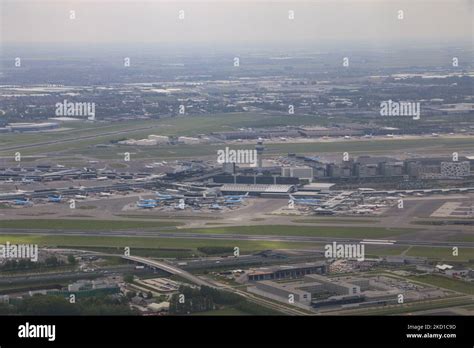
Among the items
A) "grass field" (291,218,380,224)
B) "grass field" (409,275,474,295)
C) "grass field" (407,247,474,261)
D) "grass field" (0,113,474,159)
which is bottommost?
"grass field" (409,275,474,295)

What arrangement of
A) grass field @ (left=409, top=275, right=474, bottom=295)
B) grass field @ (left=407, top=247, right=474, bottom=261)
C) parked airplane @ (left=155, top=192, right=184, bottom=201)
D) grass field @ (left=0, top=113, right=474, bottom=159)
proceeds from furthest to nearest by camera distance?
grass field @ (left=0, top=113, right=474, bottom=159), parked airplane @ (left=155, top=192, right=184, bottom=201), grass field @ (left=407, top=247, right=474, bottom=261), grass field @ (left=409, top=275, right=474, bottom=295)

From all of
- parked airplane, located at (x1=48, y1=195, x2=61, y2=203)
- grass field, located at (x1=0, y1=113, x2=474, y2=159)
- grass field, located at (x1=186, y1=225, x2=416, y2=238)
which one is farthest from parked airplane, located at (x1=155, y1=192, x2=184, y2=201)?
grass field, located at (x1=0, y1=113, x2=474, y2=159)

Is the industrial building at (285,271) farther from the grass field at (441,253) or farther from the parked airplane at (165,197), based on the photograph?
the parked airplane at (165,197)

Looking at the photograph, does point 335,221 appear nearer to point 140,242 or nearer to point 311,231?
point 311,231

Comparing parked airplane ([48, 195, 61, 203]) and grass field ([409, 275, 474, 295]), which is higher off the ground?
parked airplane ([48, 195, 61, 203])

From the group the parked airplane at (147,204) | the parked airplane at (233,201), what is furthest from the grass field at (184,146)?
the parked airplane at (147,204)

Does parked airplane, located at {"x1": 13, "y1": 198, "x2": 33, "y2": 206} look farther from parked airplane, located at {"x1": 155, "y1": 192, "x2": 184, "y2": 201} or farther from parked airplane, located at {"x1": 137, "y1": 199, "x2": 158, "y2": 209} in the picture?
parked airplane, located at {"x1": 155, "y1": 192, "x2": 184, "y2": 201}

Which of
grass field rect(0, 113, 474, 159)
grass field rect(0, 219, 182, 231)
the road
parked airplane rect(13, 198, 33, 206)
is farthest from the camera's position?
grass field rect(0, 113, 474, 159)

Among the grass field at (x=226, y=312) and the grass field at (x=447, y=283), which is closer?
the grass field at (x=226, y=312)

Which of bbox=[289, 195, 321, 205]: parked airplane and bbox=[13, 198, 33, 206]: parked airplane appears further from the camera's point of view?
bbox=[13, 198, 33, 206]: parked airplane
